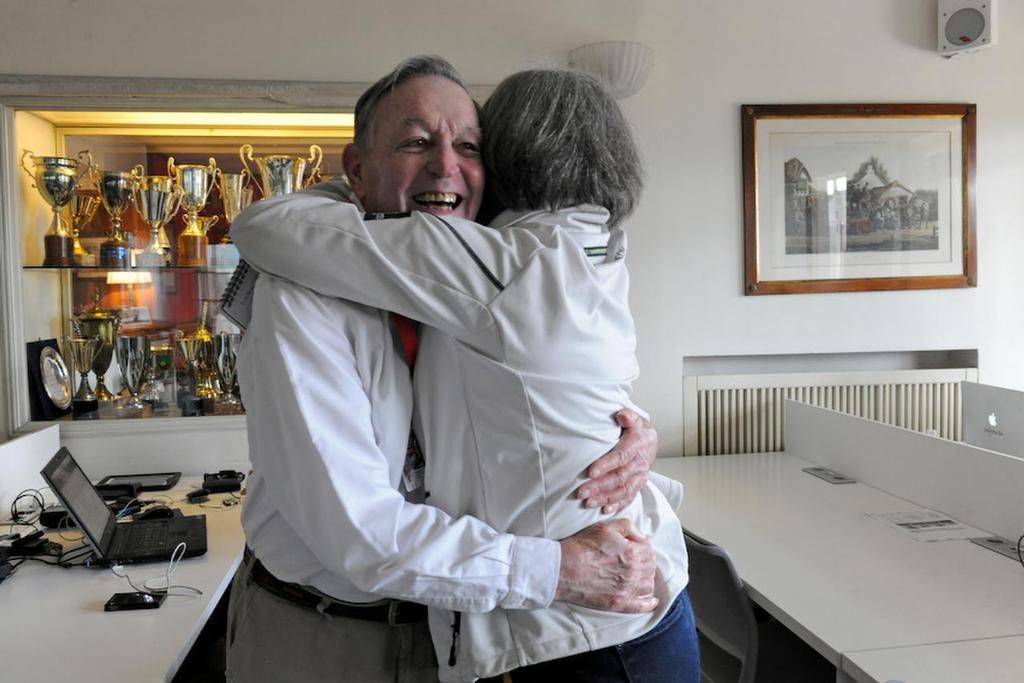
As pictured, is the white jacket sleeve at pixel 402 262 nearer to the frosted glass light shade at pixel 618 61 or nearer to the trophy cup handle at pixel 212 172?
the frosted glass light shade at pixel 618 61

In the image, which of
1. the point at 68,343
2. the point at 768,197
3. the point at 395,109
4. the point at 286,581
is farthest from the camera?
the point at 768,197

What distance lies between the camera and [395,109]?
1.26 meters

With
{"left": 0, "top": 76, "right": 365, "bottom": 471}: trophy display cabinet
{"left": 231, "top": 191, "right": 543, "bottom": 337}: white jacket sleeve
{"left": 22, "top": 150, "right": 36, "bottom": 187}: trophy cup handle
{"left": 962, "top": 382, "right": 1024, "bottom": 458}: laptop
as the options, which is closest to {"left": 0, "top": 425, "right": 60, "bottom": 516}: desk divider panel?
{"left": 0, "top": 76, "right": 365, "bottom": 471}: trophy display cabinet

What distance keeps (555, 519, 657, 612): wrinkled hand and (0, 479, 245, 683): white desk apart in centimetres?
86

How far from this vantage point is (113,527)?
224 cm

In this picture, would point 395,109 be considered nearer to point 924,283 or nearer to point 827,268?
point 827,268

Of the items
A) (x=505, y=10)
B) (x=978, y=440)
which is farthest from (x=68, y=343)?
(x=978, y=440)

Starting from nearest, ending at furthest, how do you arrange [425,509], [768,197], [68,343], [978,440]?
[425,509]
[978,440]
[68,343]
[768,197]

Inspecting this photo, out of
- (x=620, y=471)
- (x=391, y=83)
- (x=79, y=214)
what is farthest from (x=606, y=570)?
(x=79, y=214)

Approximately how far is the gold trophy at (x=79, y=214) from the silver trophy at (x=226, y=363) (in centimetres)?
58

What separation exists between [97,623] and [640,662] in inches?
46.5

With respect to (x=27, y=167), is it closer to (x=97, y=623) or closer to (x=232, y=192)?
(x=232, y=192)

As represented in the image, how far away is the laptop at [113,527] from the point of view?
6.56 ft

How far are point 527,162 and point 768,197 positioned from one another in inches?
105
